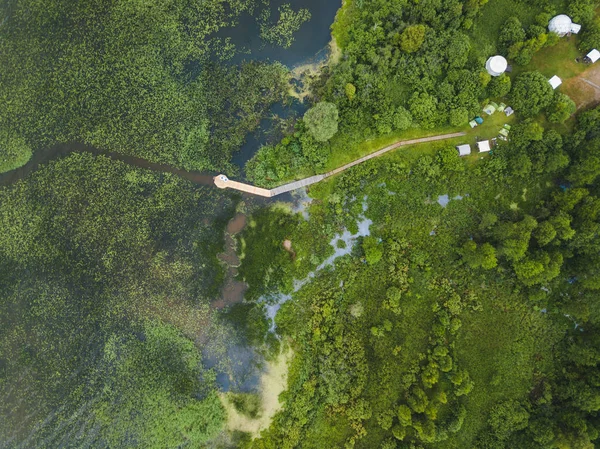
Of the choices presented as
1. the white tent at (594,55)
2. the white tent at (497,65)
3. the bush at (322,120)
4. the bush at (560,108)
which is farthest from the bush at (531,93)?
the bush at (322,120)

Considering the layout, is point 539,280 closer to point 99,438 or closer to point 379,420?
point 379,420

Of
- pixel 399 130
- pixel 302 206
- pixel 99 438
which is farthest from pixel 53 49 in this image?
pixel 99 438

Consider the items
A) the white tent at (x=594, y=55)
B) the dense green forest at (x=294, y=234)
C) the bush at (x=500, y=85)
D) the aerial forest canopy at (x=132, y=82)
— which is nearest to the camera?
the bush at (x=500, y=85)

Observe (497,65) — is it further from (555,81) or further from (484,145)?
(484,145)

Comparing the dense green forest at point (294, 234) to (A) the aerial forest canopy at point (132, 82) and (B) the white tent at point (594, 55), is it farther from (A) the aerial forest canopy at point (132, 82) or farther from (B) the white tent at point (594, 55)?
(B) the white tent at point (594, 55)

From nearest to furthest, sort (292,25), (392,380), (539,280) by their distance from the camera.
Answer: (539,280)
(392,380)
(292,25)
